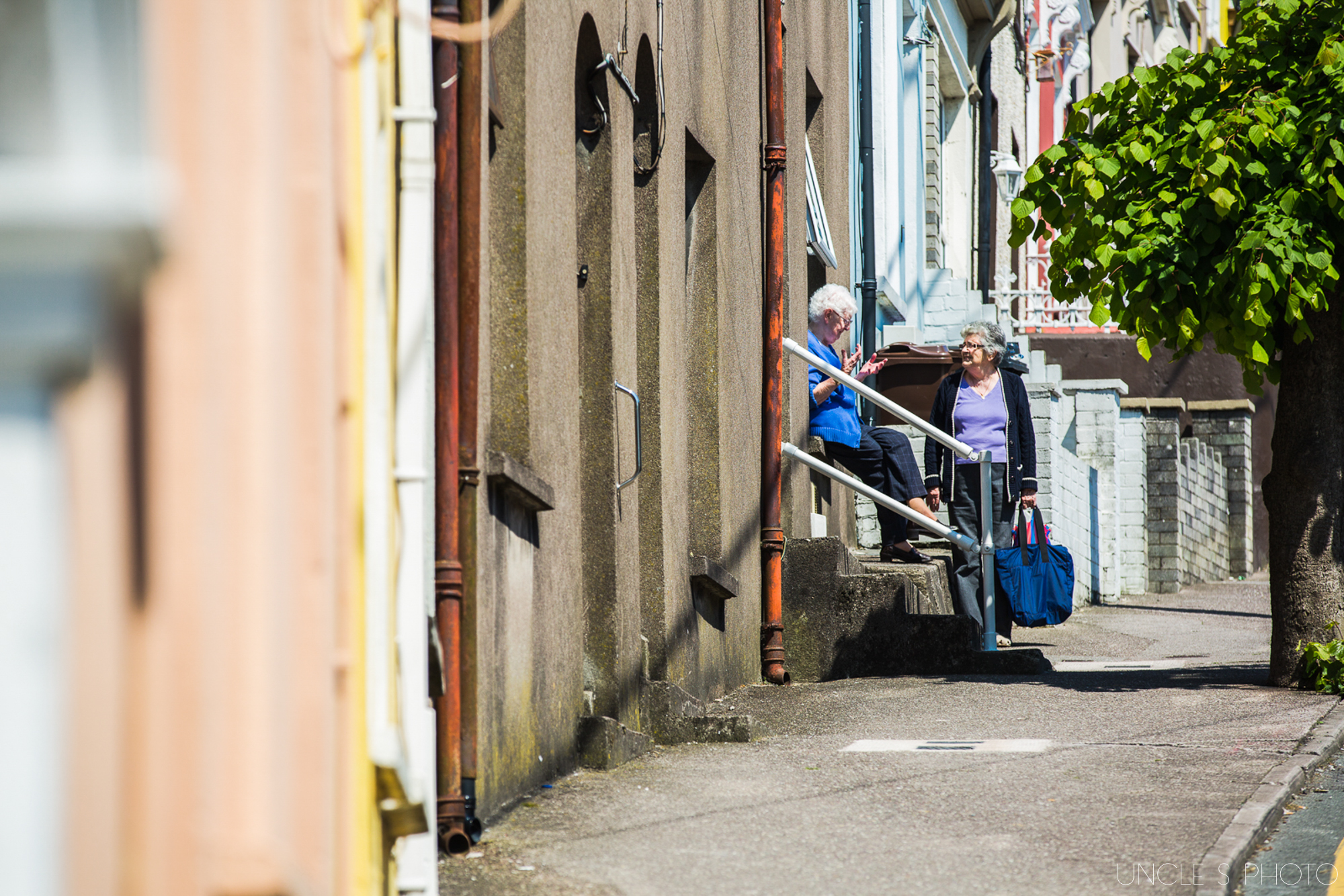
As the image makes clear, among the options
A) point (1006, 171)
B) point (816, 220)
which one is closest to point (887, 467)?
point (816, 220)

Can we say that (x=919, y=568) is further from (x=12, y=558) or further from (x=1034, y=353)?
(x=12, y=558)

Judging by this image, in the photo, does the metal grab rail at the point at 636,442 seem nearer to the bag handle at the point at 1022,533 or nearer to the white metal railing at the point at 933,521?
the white metal railing at the point at 933,521

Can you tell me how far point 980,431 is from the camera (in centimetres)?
1018

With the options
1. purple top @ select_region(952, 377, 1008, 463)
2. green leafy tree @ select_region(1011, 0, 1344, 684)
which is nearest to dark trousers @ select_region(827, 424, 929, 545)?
purple top @ select_region(952, 377, 1008, 463)

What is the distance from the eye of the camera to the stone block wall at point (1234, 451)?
19766mm

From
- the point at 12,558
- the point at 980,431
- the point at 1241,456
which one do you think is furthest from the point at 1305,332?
the point at 1241,456

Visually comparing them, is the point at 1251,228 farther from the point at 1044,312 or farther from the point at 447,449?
the point at 1044,312

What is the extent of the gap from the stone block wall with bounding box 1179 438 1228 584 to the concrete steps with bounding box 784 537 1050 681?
8.63 meters

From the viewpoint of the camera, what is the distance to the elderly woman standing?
10062 millimetres

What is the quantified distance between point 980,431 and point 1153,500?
7931mm

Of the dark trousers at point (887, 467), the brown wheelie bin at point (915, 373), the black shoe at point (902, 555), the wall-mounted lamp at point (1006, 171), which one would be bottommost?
the black shoe at point (902, 555)

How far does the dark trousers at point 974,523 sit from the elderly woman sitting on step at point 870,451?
639mm

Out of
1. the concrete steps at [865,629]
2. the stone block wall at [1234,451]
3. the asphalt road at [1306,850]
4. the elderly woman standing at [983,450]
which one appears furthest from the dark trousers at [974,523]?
the stone block wall at [1234,451]

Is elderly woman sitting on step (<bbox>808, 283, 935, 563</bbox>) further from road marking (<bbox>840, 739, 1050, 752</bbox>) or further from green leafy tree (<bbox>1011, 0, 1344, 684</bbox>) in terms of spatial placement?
road marking (<bbox>840, 739, 1050, 752</bbox>)
